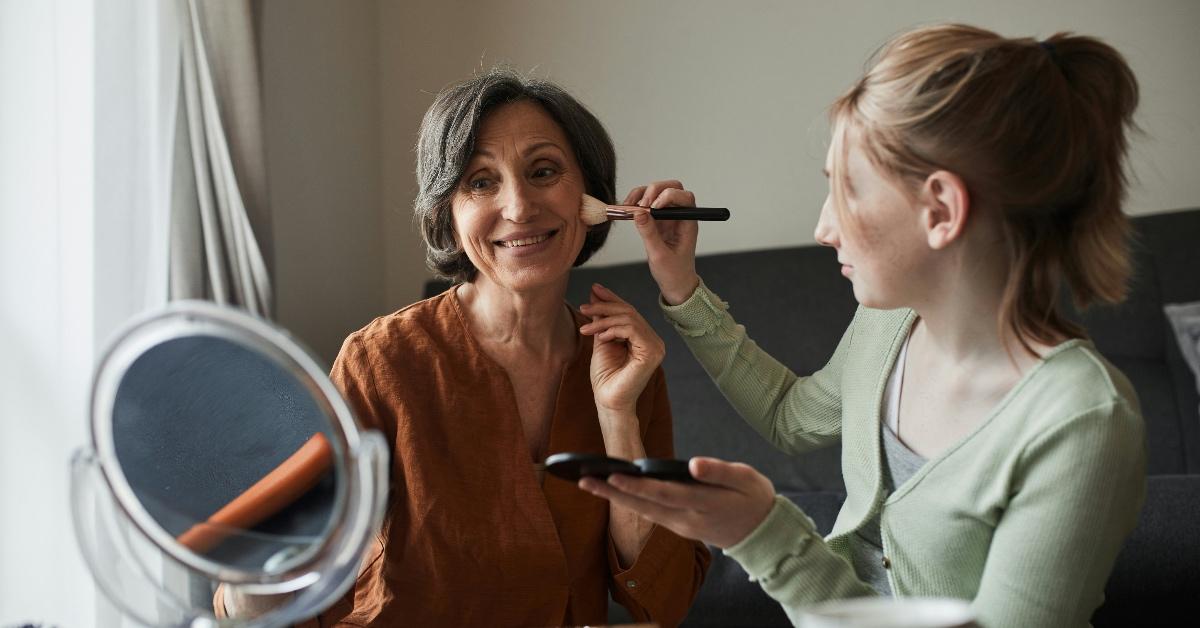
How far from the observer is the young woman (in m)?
0.99

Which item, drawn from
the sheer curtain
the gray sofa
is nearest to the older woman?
the gray sofa

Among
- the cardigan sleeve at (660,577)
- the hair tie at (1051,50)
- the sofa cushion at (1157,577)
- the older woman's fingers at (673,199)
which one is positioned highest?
the hair tie at (1051,50)

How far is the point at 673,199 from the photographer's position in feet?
4.87

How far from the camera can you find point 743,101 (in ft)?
11.1

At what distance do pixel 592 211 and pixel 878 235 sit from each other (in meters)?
0.47

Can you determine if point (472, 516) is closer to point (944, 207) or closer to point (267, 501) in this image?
point (267, 501)

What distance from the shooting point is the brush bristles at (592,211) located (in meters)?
1.47

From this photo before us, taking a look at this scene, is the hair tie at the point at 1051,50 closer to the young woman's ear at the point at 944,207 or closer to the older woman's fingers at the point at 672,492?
the young woman's ear at the point at 944,207

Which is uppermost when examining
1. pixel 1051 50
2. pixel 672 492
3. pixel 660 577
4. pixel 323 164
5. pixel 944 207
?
pixel 1051 50

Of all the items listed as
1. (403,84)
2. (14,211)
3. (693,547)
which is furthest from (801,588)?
(403,84)

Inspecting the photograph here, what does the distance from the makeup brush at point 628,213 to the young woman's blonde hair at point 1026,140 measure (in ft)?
1.14

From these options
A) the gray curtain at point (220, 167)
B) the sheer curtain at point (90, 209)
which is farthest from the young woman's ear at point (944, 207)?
the gray curtain at point (220, 167)

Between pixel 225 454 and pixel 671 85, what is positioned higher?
pixel 671 85

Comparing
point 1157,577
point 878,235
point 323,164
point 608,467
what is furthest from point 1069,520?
point 323,164
